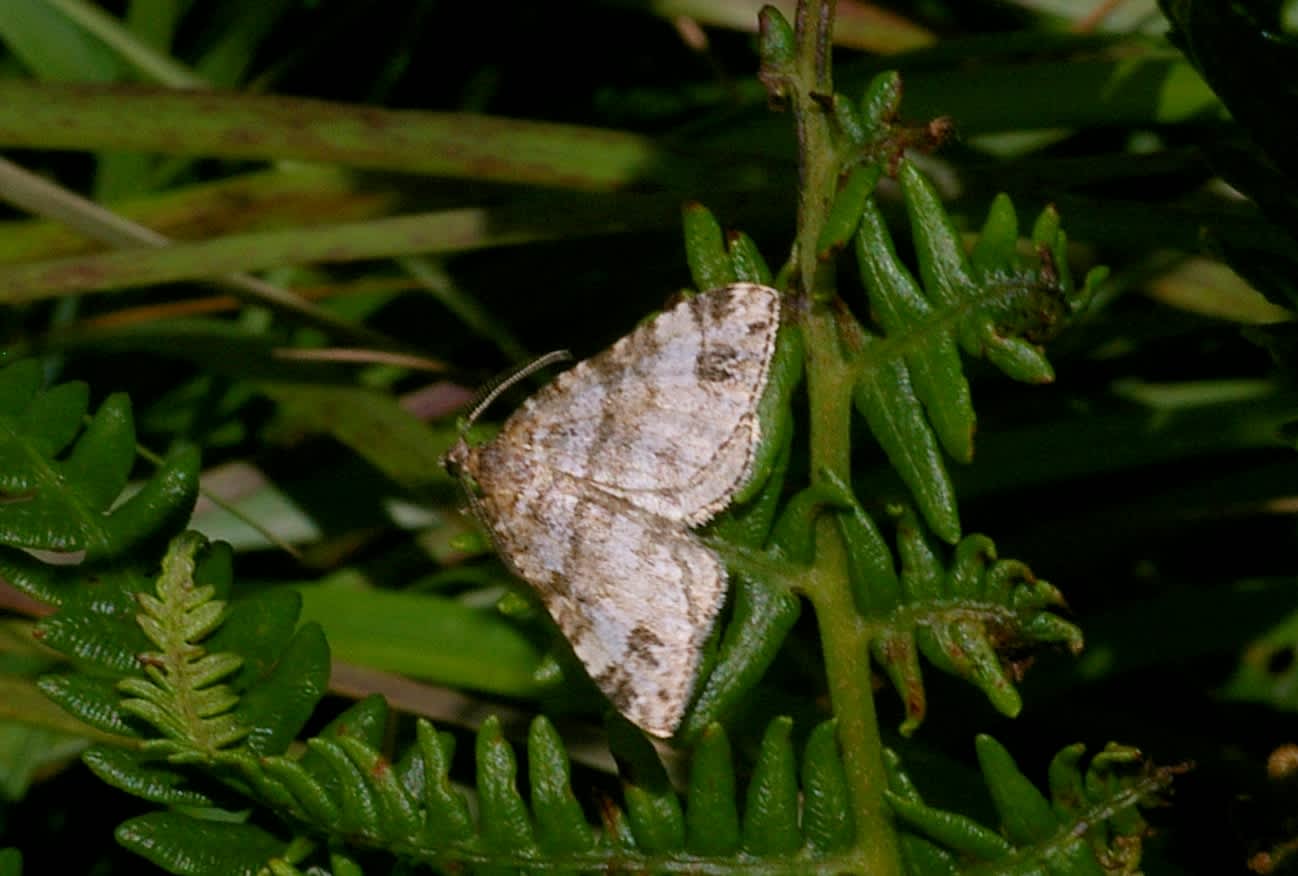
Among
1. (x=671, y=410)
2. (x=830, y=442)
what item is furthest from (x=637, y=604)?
(x=830, y=442)

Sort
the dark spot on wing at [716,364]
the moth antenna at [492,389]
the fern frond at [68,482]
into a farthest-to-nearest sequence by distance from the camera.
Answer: the moth antenna at [492,389] → the dark spot on wing at [716,364] → the fern frond at [68,482]

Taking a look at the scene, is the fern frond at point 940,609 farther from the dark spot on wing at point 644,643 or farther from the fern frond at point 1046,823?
the dark spot on wing at point 644,643

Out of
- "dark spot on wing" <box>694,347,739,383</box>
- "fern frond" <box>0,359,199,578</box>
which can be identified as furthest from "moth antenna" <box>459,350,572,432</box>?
"fern frond" <box>0,359,199,578</box>

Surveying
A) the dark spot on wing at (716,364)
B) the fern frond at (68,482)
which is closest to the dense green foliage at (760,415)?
the fern frond at (68,482)

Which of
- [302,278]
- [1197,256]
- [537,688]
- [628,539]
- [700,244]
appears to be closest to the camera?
[700,244]

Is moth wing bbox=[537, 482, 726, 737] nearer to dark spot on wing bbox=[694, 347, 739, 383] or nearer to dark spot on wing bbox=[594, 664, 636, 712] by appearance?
dark spot on wing bbox=[594, 664, 636, 712]

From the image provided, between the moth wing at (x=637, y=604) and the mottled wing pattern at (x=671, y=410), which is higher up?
the mottled wing pattern at (x=671, y=410)

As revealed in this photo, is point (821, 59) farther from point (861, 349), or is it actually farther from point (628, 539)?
point (628, 539)

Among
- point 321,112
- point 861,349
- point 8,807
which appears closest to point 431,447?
point 321,112
